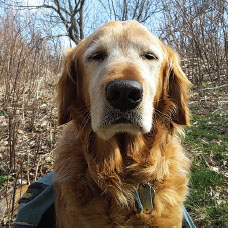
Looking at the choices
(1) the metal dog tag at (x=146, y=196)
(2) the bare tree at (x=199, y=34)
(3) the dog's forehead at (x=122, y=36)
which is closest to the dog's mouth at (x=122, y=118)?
(1) the metal dog tag at (x=146, y=196)

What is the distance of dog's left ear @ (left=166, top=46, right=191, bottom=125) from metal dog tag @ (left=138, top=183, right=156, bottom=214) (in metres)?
0.74

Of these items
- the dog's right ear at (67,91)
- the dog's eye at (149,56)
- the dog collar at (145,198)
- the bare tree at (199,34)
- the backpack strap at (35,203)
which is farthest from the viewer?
the bare tree at (199,34)

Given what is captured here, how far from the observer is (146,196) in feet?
6.52

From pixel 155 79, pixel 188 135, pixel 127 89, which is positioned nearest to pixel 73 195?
pixel 127 89

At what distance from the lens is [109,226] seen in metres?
1.86

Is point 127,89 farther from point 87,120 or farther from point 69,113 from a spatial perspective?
point 69,113

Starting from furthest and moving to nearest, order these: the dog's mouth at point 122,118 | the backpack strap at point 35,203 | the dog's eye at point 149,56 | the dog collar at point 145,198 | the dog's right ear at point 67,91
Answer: the dog's right ear at point 67,91 < the dog's eye at point 149,56 < the backpack strap at point 35,203 < the dog collar at point 145,198 < the dog's mouth at point 122,118

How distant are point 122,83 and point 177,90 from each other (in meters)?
1.06

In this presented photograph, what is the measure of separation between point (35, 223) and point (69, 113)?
990 millimetres

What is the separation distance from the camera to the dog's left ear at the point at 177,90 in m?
2.42

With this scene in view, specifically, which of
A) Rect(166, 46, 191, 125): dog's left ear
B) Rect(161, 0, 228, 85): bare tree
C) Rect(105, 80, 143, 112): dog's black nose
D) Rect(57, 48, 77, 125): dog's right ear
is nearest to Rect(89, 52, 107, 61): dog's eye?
Rect(57, 48, 77, 125): dog's right ear

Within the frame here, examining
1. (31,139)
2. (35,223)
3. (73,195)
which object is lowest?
(35,223)

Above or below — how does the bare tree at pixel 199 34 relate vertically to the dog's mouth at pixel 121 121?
above

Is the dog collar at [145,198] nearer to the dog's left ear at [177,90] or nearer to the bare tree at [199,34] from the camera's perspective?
the dog's left ear at [177,90]
